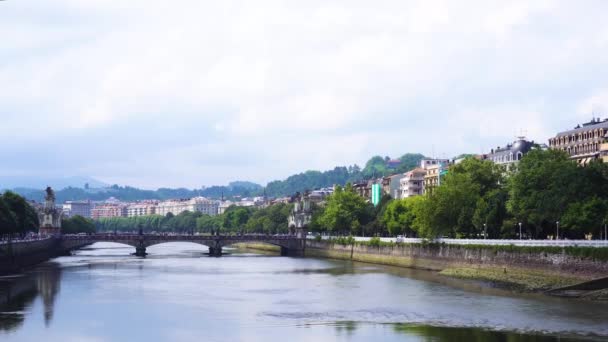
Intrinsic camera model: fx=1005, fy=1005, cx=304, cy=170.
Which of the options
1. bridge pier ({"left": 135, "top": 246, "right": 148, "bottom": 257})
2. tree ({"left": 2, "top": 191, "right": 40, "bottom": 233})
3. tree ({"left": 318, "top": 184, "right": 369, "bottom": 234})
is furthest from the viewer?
bridge pier ({"left": 135, "top": 246, "right": 148, "bottom": 257})

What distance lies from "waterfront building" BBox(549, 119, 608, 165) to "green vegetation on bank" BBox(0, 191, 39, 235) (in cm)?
5937

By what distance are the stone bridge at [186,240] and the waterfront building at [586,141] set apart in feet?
144

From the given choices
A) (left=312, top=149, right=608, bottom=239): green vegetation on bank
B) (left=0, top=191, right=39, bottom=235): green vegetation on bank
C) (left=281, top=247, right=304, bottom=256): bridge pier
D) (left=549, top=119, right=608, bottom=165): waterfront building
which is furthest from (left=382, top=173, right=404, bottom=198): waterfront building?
(left=0, top=191, right=39, bottom=235): green vegetation on bank

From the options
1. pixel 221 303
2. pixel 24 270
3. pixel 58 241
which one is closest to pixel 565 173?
pixel 221 303

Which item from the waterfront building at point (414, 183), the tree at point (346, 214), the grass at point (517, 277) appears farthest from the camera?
the waterfront building at point (414, 183)

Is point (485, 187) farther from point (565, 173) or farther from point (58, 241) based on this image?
point (58, 241)

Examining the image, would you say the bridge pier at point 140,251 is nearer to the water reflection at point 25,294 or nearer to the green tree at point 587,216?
the water reflection at point 25,294

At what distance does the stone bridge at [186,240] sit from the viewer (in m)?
141

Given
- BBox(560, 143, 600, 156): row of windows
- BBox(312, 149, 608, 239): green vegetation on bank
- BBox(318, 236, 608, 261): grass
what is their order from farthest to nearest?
BBox(560, 143, 600, 156): row of windows
BBox(312, 149, 608, 239): green vegetation on bank
BBox(318, 236, 608, 261): grass

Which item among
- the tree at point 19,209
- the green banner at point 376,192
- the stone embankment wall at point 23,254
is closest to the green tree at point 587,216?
the stone embankment wall at point 23,254

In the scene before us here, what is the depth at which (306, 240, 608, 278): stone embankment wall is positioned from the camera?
6651cm

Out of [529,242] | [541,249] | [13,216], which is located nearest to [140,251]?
[13,216]

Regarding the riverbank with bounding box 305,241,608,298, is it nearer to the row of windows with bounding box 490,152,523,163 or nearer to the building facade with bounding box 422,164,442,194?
the row of windows with bounding box 490,152,523,163

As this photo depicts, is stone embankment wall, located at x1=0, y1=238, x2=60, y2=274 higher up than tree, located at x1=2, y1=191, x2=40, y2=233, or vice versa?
tree, located at x1=2, y1=191, x2=40, y2=233
